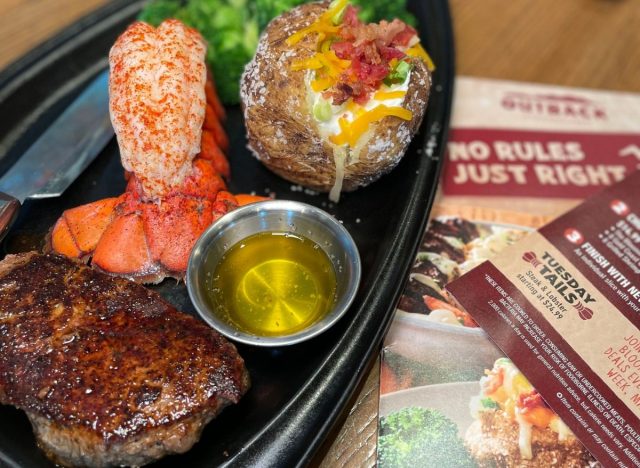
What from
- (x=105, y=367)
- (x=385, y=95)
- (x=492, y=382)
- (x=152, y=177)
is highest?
(x=385, y=95)

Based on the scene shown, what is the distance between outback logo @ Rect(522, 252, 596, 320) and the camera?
85.7 inches

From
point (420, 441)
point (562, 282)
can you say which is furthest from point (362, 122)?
point (420, 441)

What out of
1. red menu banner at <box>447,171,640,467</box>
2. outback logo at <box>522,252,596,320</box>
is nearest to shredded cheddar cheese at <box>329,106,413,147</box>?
red menu banner at <box>447,171,640,467</box>

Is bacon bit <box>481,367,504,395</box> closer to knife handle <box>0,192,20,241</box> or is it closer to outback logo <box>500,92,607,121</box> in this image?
outback logo <box>500,92,607,121</box>

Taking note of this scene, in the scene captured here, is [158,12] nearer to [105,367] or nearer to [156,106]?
[156,106]

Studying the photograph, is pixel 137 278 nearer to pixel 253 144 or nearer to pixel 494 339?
pixel 253 144

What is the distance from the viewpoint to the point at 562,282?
2242 mm

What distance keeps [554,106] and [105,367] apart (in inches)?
112

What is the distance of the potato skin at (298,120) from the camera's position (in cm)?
216

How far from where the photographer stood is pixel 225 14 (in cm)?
278

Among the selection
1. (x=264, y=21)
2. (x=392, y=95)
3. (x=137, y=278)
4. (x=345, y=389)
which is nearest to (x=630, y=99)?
(x=392, y=95)

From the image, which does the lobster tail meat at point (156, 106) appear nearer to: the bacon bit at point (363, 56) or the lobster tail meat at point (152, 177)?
the lobster tail meat at point (152, 177)

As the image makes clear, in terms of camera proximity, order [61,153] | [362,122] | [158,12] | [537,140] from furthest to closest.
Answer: [537,140]
[158,12]
[61,153]
[362,122]

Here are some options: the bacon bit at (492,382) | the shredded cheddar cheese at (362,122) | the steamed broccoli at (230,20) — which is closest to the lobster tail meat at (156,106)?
the steamed broccoli at (230,20)
